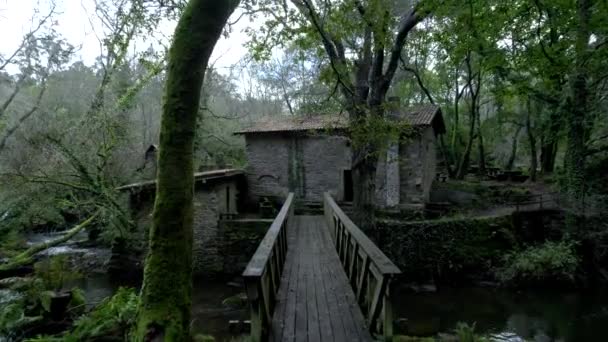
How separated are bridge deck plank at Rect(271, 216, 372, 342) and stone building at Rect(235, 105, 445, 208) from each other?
10284 mm

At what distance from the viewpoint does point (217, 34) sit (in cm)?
421

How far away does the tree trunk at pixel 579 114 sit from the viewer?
488 inches

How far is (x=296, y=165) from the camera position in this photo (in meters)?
19.0

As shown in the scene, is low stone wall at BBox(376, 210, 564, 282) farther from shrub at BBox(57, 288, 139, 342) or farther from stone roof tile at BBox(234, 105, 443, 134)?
shrub at BBox(57, 288, 139, 342)

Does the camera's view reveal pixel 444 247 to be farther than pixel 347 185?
No

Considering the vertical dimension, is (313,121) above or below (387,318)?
above

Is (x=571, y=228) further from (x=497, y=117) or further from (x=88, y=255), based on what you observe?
(x=88, y=255)

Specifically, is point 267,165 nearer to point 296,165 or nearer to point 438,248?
point 296,165

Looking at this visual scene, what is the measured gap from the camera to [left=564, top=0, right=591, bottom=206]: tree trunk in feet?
40.7

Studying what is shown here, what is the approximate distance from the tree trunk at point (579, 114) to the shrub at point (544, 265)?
1979 millimetres

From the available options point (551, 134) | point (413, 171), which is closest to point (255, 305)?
point (413, 171)

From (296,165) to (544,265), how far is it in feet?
36.3

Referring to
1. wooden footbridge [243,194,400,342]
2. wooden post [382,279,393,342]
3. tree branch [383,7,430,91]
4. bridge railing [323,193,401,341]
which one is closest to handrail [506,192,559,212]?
tree branch [383,7,430,91]

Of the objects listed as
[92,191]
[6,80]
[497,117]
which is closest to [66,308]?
[92,191]
